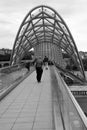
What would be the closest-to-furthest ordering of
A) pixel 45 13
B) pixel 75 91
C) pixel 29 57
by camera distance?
pixel 75 91
pixel 45 13
pixel 29 57

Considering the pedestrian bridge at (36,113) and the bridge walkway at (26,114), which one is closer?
the pedestrian bridge at (36,113)

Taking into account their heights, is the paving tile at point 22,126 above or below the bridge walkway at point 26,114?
above

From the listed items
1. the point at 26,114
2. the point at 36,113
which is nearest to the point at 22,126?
the point at 26,114

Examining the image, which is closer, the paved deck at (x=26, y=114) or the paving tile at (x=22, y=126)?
the paving tile at (x=22, y=126)

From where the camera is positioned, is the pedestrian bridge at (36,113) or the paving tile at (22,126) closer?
the pedestrian bridge at (36,113)

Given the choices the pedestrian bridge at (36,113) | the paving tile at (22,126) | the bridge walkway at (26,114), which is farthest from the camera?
the bridge walkway at (26,114)

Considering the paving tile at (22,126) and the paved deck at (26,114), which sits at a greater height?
the paving tile at (22,126)

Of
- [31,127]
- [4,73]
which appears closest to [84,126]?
[31,127]

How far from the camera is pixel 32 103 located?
1101 centimetres

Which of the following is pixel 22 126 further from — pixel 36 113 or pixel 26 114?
pixel 36 113

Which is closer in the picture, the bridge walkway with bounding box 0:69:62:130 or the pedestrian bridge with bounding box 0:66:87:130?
the pedestrian bridge with bounding box 0:66:87:130

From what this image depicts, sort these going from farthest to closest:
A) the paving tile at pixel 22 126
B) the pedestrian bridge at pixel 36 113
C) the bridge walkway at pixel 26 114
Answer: the bridge walkway at pixel 26 114
the paving tile at pixel 22 126
the pedestrian bridge at pixel 36 113

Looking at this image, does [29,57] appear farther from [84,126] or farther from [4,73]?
[84,126]

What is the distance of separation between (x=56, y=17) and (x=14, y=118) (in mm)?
56750
